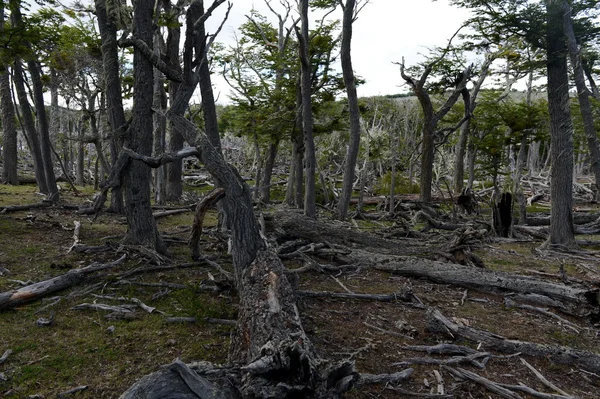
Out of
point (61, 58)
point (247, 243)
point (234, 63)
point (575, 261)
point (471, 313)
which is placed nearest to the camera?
point (247, 243)

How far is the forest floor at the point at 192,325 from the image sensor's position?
11.2 feet

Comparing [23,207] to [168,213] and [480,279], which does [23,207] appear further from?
[480,279]

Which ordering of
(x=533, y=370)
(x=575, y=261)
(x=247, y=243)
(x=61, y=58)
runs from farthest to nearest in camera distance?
(x=61, y=58)
(x=575, y=261)
(x=247, y=243)
(x=533, y=370)

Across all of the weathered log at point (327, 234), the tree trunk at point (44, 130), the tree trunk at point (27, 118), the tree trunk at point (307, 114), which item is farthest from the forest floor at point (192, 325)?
the tree trunk at point (27, 118)

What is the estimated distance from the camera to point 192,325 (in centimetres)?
432

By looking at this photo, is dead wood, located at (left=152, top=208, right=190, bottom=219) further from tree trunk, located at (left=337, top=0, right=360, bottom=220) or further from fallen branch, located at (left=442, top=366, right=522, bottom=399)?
fallen branch, located at (left=442, top=366, right=522, bottom=399)

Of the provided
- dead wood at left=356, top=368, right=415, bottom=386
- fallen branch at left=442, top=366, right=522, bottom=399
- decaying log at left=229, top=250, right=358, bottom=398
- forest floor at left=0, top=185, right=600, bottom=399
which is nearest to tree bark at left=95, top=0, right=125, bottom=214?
forest floor at left=0, top=185, right=600, bottom=399

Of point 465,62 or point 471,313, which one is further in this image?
point 465,62

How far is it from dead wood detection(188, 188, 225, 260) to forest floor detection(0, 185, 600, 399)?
0.28m

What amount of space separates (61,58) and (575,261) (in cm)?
1761

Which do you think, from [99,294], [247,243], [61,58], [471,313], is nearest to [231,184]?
[247,243]

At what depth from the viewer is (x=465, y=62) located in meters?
14.4

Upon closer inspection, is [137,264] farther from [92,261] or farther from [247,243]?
[247,243]

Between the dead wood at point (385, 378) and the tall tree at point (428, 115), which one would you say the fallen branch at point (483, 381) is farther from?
the tall tree at point (428, 115)
